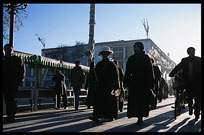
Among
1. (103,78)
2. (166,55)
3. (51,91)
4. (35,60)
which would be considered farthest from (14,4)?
A: (166,55)

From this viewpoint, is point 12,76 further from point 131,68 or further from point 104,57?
point 131,68

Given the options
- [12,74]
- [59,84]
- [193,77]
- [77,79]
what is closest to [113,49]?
[59,84]

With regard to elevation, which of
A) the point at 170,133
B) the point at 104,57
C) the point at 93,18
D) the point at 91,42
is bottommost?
the point at 170,133

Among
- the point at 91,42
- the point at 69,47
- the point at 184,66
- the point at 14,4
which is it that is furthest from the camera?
the point at 69,47

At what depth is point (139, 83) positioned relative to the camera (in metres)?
6.09

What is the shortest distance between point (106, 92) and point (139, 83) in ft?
3.08

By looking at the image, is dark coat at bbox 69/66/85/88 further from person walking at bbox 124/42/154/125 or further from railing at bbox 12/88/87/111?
person walking at bbox 124/42/154/125

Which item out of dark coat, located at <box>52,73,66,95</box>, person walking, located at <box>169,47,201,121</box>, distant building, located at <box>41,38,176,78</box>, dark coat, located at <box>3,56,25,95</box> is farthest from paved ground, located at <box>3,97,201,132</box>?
distant building, located at <box>41,38,176,78</box>

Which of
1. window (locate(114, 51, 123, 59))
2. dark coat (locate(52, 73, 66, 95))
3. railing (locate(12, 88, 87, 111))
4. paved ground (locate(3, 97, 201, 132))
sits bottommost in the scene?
paved ground (locate(3, 97, 201, 132))

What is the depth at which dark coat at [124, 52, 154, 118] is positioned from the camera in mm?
5960

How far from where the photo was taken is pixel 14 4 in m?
10.8

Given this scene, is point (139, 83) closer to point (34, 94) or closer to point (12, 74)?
point (12, 74)

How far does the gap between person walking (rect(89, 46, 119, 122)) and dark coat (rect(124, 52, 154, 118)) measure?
0.46m

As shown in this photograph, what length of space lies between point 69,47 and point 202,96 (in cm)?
5267
